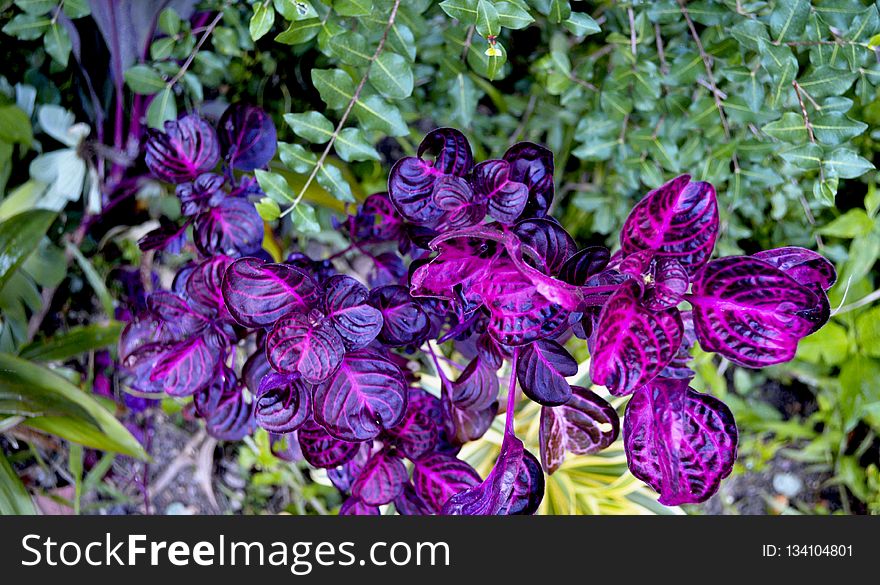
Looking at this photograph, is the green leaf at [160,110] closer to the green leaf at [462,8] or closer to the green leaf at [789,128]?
the green leaf at [462,8]

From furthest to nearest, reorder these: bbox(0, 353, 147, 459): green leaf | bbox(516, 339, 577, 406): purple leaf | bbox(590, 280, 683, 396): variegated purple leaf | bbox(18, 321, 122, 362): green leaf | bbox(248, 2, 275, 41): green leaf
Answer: bbox(18, 321, 122, 362): green leaf
bbox(0, 353, 147, 459): green leaf
bbox(248, 2, 275, 41): green leaf
bbox(516, 339, 577, 406): purple leaf
bbox(590, 280, 683, 396): variegated purple leaf

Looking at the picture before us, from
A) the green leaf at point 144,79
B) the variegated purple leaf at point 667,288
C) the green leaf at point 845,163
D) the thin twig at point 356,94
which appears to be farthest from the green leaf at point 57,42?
the green leaf at point 845,163

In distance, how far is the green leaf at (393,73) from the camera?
2.39 feet

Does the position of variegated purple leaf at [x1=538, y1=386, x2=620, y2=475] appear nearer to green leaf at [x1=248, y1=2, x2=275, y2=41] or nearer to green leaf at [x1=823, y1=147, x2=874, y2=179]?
green leaf at [x1=823, y1=147, x2=874, y2=179]

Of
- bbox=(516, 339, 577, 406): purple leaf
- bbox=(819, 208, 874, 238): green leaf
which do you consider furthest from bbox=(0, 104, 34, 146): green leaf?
bbox=(819, 208, 874, 238): green leaf

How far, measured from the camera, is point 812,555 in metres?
0.92

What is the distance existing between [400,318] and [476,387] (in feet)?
0.37

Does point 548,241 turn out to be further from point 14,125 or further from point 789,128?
point 14,125

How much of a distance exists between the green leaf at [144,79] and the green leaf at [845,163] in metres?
0.90

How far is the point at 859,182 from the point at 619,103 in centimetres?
62

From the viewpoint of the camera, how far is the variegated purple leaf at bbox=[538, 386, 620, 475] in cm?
66

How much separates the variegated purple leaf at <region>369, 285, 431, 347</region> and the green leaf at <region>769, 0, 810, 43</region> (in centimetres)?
52

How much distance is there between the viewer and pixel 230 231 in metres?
0.72

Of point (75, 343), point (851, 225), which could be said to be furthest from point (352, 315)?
point (851, 225)
